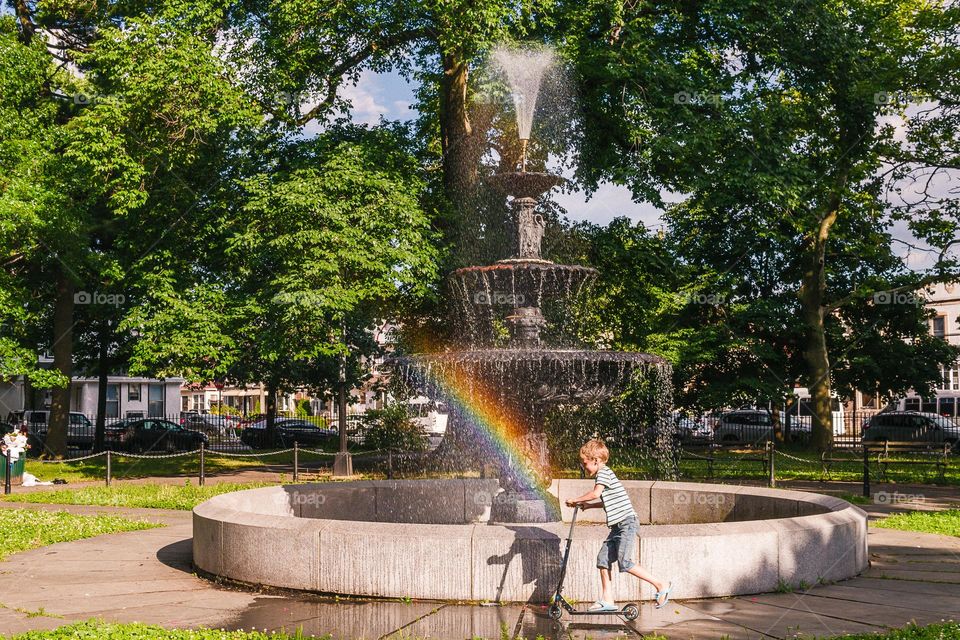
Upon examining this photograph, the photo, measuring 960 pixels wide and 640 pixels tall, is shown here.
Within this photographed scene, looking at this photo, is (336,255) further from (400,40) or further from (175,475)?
(175,475)

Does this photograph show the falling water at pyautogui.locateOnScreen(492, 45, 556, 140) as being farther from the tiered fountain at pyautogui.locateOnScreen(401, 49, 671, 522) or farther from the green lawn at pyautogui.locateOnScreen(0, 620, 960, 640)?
the green lawn at pyautogui.locateOnScreen(0, 620, 960, 640)

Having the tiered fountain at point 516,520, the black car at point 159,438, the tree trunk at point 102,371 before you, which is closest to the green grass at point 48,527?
the tiered fountain at point 516,520

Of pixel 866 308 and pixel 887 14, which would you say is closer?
pixel 887 14

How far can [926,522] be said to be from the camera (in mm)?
14000

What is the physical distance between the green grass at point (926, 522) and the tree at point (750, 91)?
8593mm

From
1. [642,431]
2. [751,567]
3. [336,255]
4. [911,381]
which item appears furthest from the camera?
[911,381]

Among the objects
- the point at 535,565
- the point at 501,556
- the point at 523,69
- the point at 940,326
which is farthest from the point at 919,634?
the point at 940,326

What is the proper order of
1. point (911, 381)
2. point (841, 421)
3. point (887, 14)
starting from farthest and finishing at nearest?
point (841, 421), point (911, 381), point (887, 14)

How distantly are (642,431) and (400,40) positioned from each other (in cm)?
1478

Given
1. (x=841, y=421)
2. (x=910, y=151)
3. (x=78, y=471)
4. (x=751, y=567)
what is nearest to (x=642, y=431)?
(x=910, y=151)

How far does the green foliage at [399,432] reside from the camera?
96.6 feet

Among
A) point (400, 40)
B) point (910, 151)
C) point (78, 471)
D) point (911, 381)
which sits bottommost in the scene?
point (78, 471)

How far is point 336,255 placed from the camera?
19953mm

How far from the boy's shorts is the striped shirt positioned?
5 centimetres
